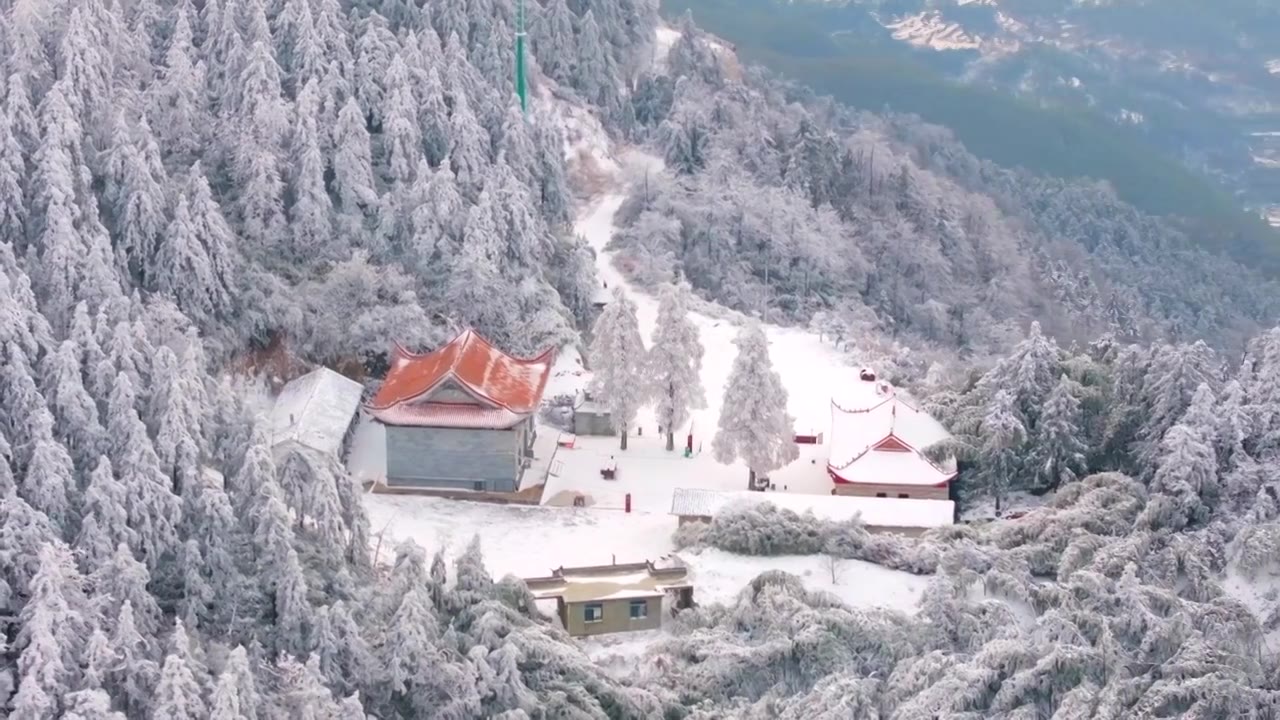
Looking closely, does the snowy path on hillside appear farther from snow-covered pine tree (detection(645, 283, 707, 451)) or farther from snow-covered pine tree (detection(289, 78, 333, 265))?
snow-covered pine tree (detection(289, 78, 333, 265))

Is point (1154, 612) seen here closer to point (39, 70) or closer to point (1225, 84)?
point (39, 70)

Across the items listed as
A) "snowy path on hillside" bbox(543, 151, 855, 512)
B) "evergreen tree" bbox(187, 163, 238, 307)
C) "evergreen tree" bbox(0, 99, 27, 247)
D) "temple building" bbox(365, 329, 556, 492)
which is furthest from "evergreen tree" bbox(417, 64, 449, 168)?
"evergreen tree" bbox(0, 99, 27, 247)

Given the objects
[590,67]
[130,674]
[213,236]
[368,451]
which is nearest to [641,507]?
[368,451]

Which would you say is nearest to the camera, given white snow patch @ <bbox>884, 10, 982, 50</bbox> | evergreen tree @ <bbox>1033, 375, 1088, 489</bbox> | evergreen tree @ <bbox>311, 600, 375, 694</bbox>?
evergreen tree @ <bbox>311, 600, 375, 694</bbox>

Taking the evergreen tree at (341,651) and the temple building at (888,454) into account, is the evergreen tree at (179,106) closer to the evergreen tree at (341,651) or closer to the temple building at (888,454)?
the temple building at (888,454)

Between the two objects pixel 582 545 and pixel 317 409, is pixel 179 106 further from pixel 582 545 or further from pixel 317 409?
pixel 582 545

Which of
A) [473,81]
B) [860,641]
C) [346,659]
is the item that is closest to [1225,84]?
[473,81]

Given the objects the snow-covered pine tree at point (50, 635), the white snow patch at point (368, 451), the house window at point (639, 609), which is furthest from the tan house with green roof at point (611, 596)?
the snow-covered pine tree at point (50, 635)
